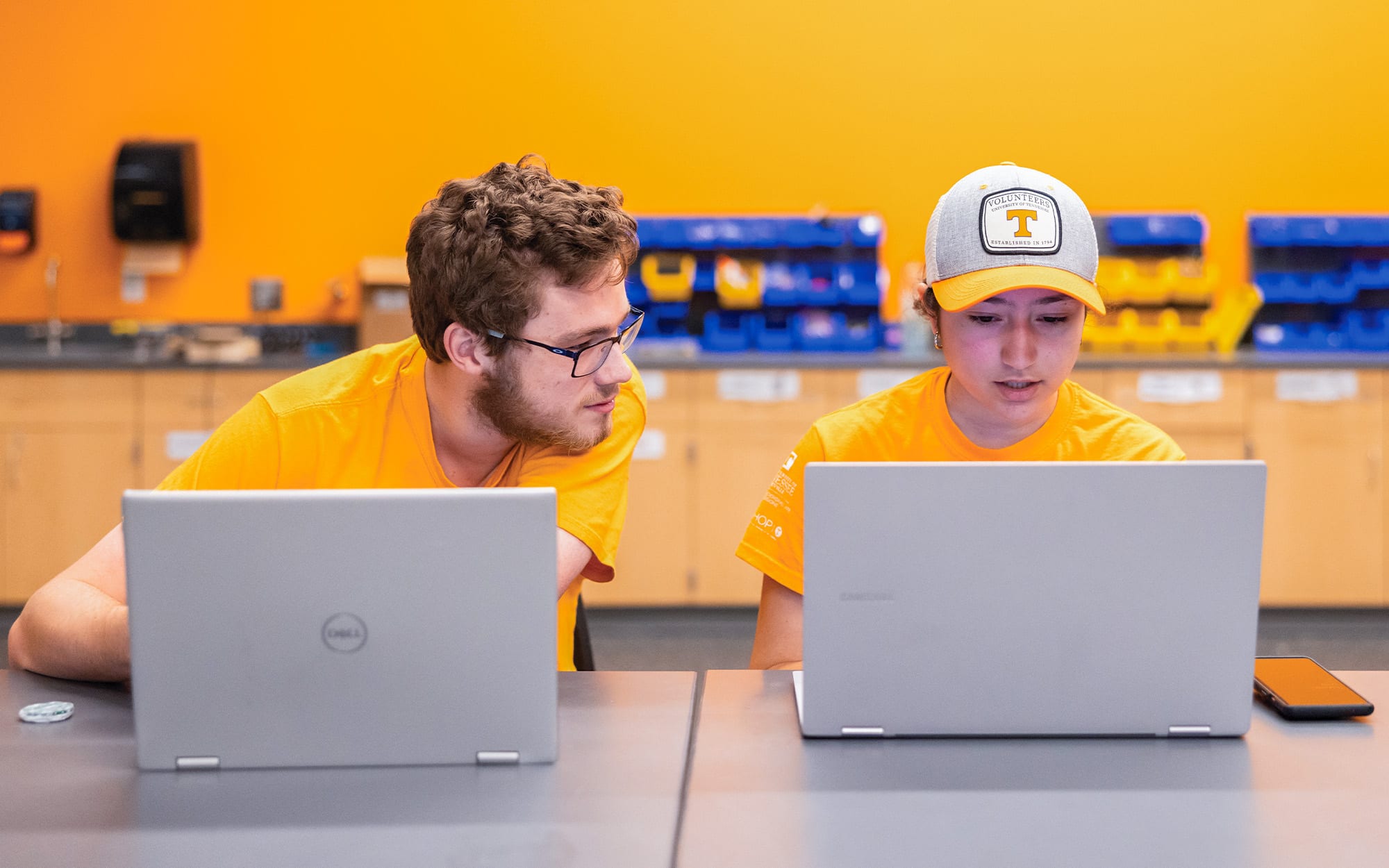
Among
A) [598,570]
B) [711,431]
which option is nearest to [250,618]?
[598,570]

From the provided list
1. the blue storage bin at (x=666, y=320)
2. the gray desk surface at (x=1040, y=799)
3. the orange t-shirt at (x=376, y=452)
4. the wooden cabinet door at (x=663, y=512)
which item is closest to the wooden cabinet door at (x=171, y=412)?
the wooden cabinet door at (x=663, y=512)

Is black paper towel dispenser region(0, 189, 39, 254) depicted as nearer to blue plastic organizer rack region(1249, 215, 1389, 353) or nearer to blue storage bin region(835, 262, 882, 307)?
blue storage bin region(835, 262, 882, 307)

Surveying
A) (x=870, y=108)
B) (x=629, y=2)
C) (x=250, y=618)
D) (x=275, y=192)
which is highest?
(x=629, y=2)

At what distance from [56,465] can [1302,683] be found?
3.96 meters

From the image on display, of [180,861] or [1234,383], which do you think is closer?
[180,861]

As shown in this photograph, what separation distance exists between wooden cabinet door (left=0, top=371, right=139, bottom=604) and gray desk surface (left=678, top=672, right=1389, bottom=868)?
347 cm

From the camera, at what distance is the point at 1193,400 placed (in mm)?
3938

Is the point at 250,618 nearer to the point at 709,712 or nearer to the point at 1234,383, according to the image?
the point at 709,712

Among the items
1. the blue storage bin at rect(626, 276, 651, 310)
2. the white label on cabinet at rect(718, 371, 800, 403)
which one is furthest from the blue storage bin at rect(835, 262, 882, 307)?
the blue storage bin at rect(626, 276, 651, 310)

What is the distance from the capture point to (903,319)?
176 inches

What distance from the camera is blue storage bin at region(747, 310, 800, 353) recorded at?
432cm

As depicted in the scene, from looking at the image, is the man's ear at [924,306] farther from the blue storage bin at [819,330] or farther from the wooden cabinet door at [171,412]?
the wooden cabinet door at [171,412]

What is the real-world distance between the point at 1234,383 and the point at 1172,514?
3.23m

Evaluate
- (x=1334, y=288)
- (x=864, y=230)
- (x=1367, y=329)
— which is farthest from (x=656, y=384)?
(x=1367, y=329)
